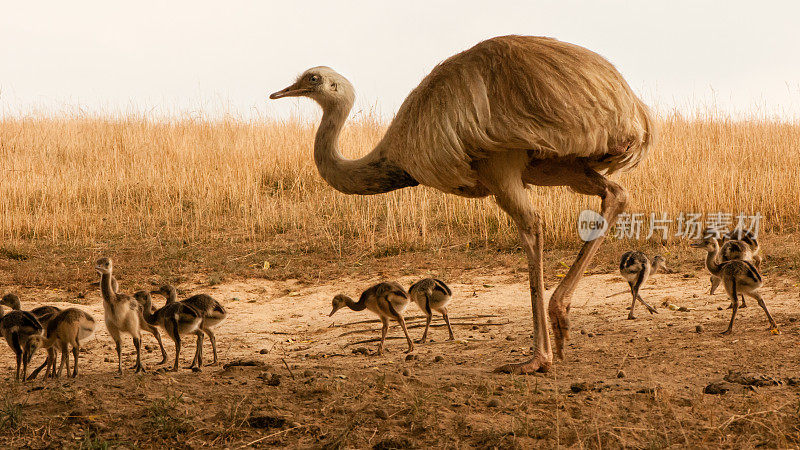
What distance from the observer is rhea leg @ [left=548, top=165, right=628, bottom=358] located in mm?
5633

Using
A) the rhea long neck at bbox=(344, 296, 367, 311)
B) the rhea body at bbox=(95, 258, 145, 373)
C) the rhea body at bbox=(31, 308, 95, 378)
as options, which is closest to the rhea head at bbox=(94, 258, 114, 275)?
the rhea body at bbox=(95, 258, 145, 373)

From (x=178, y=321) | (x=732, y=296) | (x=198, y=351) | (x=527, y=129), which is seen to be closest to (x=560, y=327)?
(x=527, y=129)

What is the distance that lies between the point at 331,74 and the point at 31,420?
154 inches

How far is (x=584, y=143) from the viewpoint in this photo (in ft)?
18.1

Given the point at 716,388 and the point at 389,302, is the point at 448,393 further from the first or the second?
the point at 389,302

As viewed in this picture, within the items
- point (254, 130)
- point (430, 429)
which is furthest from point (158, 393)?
point (254, 130)

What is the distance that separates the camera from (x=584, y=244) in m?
5.82

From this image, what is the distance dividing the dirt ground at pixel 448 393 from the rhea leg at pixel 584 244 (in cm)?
33

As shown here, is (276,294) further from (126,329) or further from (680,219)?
(680,219)

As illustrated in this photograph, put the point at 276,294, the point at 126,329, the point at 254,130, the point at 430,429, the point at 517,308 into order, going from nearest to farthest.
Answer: the point at 430,429
the point at 126,329
the point at 517,308
the point at 276,294
the point at 254,130

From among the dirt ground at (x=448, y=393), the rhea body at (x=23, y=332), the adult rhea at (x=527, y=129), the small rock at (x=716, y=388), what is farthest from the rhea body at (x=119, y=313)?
the small rock at (x=716, y=388)

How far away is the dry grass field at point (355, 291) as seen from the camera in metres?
4.41

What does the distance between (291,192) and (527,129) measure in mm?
9394

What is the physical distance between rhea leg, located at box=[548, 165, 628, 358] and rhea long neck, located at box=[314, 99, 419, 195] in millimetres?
1231
